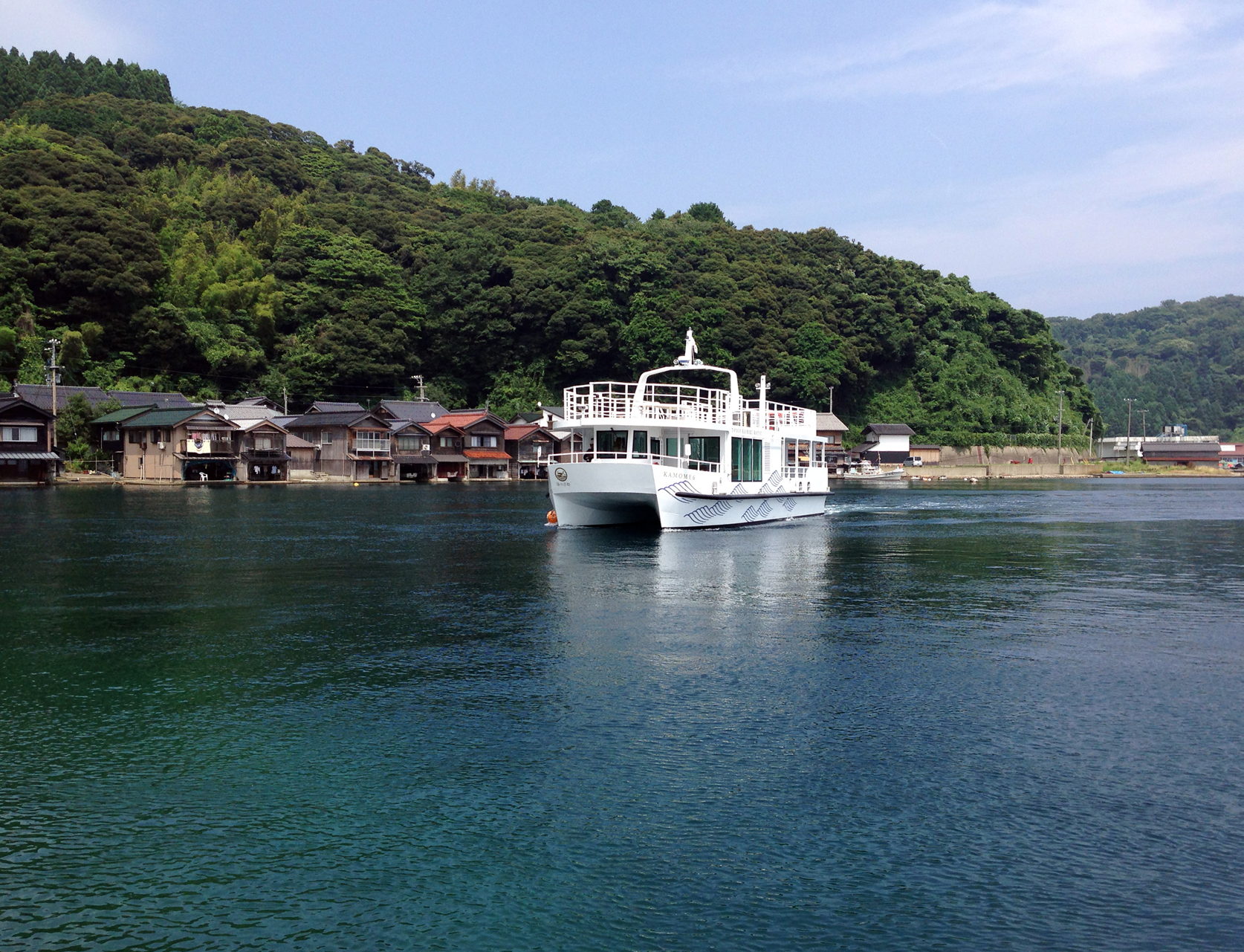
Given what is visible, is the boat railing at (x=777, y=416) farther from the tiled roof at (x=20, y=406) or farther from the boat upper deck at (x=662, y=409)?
the tiled roof at (x=20, y=406)

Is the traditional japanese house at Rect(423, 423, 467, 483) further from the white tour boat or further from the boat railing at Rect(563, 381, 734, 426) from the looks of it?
the boat railing at Rect(563, 381, 734, 426)

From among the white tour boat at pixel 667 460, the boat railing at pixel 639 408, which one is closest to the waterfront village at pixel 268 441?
the white tour boat at pixel 667 460

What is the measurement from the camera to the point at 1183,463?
130 m

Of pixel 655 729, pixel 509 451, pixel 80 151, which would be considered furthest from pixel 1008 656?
pixel 80 151

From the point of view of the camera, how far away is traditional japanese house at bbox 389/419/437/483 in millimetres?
79812

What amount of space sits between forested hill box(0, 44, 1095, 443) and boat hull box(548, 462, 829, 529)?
57.5 meters

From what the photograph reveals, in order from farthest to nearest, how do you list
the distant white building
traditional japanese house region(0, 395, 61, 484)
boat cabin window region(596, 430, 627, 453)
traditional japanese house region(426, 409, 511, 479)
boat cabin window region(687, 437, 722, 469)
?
the distant white building < traditional japanese house region(426, 409, 511, 479) < traditional japanese house region(0, 395, 61, 484) < boat cabin window region(687, 437, 722, 469) < boat cabin window region(596, 430, 627, 453)

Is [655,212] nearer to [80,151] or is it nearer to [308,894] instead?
[80,151]

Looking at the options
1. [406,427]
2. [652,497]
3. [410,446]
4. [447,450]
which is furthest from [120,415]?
[652,497]

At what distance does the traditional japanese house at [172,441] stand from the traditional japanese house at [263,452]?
1336mm

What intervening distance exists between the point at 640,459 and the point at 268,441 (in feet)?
167

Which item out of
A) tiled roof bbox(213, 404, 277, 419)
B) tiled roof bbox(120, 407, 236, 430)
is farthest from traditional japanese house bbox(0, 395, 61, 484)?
tiled roof bbox(213, 404, 277, 419)

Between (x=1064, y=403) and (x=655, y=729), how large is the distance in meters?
127

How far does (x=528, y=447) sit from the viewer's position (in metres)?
87.6
